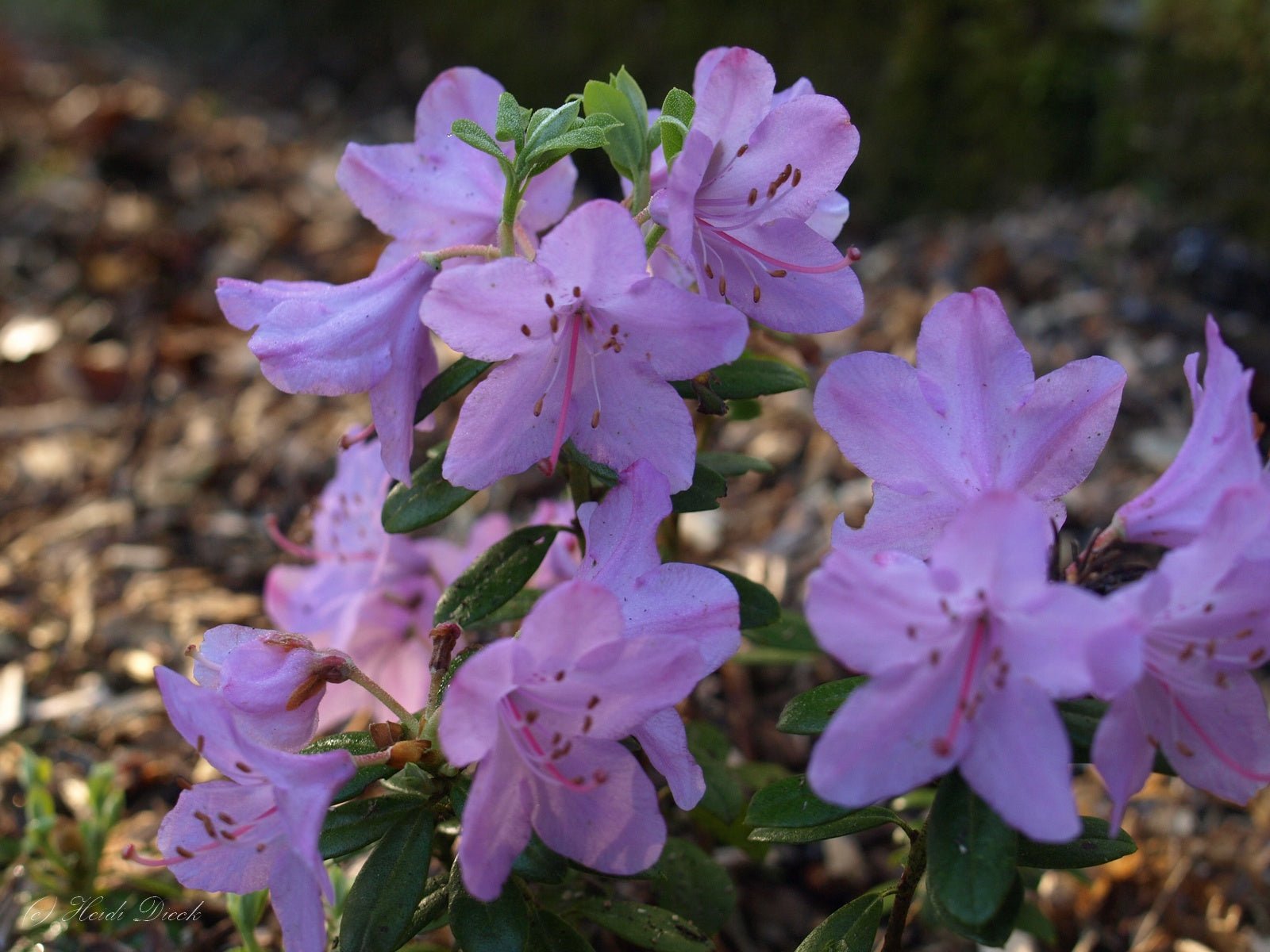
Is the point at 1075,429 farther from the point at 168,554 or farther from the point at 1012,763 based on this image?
the point at 168,554

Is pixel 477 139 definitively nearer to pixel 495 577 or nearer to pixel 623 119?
pixel 623 119

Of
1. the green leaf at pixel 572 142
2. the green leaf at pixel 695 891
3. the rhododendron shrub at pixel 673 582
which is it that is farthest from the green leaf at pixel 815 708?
the green leaf at pixel 572 142

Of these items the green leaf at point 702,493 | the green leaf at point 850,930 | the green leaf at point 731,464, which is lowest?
the green leaf at point 850,930

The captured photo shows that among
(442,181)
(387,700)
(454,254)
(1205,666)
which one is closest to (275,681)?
(387,700)

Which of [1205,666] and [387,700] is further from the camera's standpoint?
[387,700]

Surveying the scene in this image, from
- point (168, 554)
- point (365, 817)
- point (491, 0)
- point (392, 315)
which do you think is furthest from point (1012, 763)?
point (491, 0)

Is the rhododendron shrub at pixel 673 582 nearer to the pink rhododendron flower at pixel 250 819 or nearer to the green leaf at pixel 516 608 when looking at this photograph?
the pink rhododendron flower at pixel 250 819

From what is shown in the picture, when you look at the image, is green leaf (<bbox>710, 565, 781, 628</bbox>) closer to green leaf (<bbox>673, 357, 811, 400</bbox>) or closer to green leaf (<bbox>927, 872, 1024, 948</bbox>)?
green leaf (<bbox>673, 357, 811, 400</bbox>)

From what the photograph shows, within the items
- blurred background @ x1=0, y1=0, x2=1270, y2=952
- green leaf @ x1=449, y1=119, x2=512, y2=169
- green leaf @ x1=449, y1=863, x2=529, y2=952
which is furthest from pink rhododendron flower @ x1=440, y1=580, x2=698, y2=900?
blurred background @ x1=0, y1=0, x2=1270, y2=952
